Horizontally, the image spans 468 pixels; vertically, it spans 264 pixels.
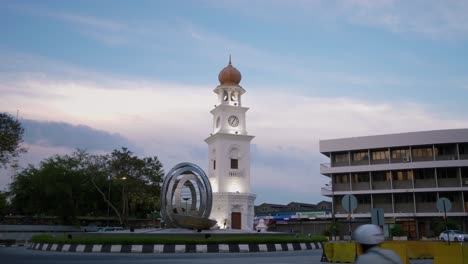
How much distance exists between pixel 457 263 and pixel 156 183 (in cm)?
4975

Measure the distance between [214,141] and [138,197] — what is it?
1161 cm

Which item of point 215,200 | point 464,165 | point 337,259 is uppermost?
point 464,165

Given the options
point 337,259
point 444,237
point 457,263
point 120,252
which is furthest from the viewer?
point 444,237

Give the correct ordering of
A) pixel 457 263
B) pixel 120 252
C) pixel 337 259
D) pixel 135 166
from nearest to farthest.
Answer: pixel 457 263, pixel 337 259, pixel 120 252, pixel 135 166

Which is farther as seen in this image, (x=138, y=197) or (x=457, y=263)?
(x=138, y=197)

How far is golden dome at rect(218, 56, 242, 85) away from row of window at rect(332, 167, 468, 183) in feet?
59.3

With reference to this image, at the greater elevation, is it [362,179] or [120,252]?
[362,179]

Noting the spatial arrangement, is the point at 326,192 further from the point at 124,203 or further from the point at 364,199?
the point at 124,203

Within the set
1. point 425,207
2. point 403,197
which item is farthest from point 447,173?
point 403,197

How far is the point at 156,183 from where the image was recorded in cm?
6266

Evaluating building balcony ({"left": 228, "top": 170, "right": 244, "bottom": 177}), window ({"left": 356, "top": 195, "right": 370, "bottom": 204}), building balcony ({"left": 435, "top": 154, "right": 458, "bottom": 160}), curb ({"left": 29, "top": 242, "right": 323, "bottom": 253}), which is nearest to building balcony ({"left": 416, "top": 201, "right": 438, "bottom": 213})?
building balcony ({"left": 435, "top": 154, "right": 458, "bottom": 160})

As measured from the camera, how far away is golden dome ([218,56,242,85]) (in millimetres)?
65125

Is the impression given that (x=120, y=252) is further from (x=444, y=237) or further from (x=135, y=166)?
(x=135, y=166)

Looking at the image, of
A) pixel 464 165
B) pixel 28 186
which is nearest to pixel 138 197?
pixel 28 186
